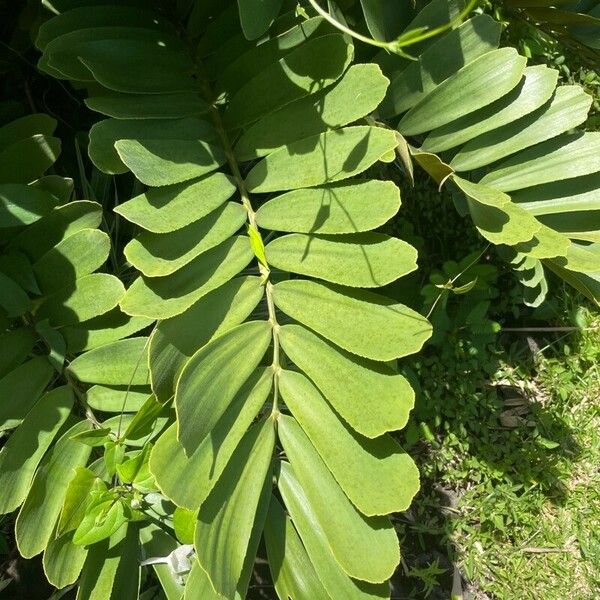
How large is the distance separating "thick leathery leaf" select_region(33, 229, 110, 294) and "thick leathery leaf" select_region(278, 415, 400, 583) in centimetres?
32

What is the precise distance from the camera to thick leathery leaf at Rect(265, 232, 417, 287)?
82 centimetres

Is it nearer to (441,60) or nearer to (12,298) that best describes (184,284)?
(12,298)

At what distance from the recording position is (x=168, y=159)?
872 millimetres

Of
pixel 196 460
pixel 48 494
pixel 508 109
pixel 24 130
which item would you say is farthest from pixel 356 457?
pixel 24 130

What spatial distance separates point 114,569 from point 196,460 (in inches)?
9.6

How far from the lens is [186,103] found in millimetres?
966

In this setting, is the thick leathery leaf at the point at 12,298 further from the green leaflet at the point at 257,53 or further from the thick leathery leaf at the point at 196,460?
the green leaflet at the point at 257,53

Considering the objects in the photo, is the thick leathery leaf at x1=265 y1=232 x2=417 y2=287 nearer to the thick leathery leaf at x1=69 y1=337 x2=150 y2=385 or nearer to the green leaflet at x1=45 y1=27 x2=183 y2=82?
the thick leathery leaf at x1=69 y1=337 x2=150 y2=385

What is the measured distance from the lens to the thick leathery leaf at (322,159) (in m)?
0.85

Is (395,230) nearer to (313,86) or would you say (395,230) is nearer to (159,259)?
(313,86)

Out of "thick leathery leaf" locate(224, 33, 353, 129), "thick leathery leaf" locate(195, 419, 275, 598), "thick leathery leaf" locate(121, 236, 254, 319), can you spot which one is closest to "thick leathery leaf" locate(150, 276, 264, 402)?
"thick leathery leaf" locate(121, 236, 254, 319)

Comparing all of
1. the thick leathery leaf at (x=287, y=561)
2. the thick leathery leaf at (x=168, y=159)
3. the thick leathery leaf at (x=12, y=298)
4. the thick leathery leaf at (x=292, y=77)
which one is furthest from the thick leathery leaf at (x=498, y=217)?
the thick leathery leaf at (x=12, y=298)

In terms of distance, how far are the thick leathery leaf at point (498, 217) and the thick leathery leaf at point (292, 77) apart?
22 centimetres

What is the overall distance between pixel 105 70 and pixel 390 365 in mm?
489
